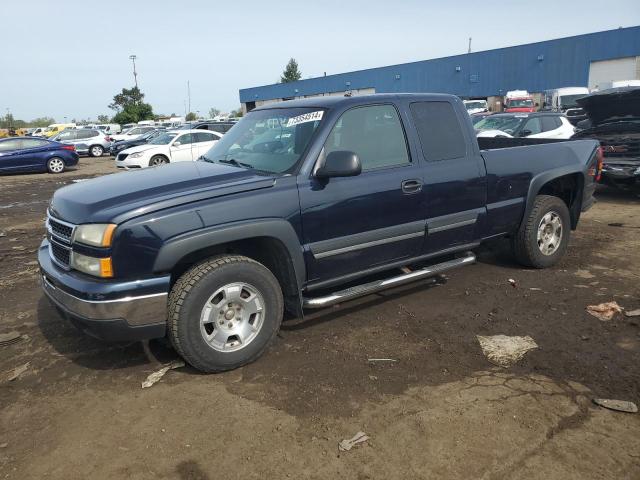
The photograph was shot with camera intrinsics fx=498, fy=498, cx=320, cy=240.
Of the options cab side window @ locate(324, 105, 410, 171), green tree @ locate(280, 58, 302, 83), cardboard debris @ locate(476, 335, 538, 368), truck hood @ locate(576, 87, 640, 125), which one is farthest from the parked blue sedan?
green tree @ locate(280, 58, 302, 83)

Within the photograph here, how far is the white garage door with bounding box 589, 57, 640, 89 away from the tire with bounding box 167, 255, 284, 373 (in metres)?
36.6

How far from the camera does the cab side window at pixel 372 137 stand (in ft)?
12.7

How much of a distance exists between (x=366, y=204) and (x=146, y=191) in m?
1.59

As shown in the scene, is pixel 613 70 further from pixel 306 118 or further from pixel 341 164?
pixel 341 164

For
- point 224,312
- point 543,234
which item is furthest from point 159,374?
point 543,234

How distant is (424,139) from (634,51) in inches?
1406

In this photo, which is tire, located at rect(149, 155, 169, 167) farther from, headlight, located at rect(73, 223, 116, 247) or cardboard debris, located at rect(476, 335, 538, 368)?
cardboard debris, located at rect(476, 335, 538, 368)

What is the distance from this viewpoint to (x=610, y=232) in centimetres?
707

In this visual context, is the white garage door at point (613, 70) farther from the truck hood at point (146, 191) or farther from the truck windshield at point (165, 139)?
the truck hood at point (146, 191)

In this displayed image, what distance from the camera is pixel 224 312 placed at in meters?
3.40

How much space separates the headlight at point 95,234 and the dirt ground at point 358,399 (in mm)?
1007

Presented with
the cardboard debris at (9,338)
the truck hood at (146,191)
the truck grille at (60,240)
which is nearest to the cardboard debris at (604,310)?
the truck hood at (146,191)

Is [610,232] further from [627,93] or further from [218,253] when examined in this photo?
[218,253]

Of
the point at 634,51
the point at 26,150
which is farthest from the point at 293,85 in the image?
the point at 26,150
